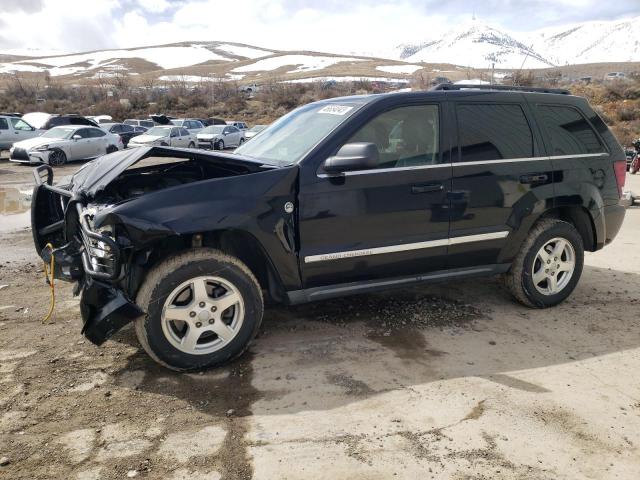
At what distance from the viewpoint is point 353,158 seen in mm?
3373

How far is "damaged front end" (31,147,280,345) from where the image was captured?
3080 mm

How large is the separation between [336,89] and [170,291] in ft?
201

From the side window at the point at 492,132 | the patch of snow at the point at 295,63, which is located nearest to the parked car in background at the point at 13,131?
the side window at the point at 492,132

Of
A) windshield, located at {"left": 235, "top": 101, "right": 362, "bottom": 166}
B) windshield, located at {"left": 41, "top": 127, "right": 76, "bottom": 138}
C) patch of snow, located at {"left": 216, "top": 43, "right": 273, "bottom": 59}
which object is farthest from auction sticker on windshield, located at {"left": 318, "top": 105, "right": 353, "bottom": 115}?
patch of snow, located at {"left": 216, "top": 43, "right": 273, "bottom": 59}

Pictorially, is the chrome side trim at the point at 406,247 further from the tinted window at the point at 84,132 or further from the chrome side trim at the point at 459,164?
the tinted window at the point at 84,132

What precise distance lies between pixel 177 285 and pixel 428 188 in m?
1.92

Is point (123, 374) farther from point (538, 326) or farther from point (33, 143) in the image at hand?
point (33, 143)

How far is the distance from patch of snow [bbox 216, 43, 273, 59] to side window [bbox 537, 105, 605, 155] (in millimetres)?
156395


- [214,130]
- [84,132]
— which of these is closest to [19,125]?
[84,132]

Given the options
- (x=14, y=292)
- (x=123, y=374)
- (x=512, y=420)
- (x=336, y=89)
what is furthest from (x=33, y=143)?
(x=336, y=89)

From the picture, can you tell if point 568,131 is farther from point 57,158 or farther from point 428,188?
point 57,158

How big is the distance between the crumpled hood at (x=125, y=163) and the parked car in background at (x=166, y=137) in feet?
63.1

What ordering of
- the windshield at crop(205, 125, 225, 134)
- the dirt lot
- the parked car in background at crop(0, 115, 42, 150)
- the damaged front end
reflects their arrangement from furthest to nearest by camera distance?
1. the windshield at crop(205, 125, 225, 134)
2. the parked car in background at crop(0, 115, 42, 150)
3. the damaged front end
4. the dirt lot

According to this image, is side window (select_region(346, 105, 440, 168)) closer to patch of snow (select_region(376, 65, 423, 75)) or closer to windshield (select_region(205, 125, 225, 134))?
windshield (select_region(205, 125, 225, 134))
